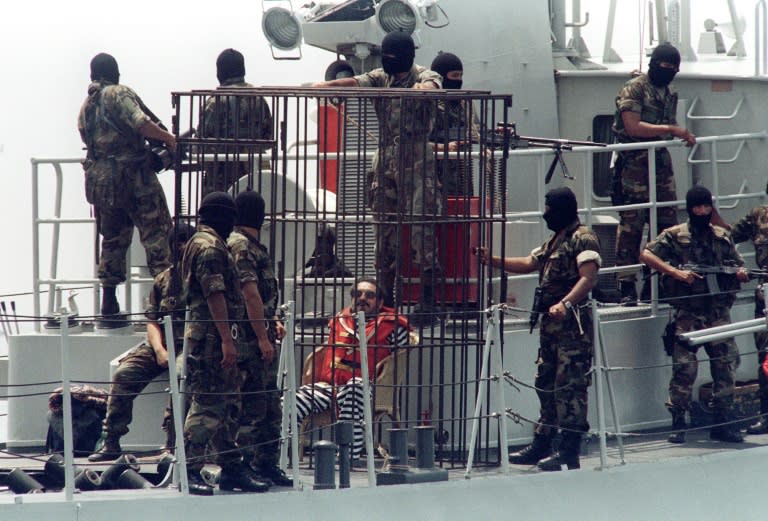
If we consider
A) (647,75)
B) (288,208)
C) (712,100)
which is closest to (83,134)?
(288,208)

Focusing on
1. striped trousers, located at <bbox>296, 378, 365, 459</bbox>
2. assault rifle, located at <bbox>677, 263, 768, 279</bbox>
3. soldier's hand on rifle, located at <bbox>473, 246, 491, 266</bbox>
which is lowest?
striped trousers, located at <bbox>296, 378, 365, 459</bbox>

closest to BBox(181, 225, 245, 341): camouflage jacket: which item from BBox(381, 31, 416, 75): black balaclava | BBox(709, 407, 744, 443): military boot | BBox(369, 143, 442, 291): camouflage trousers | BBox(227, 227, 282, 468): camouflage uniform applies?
BBox(227, 227, 282, 468): camouflage uniform

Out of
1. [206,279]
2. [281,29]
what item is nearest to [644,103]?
[281,29]

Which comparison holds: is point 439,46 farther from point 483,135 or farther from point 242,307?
point 242,307

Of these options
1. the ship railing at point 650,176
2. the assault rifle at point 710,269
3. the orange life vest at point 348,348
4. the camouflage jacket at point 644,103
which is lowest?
the orange life vest at point 348,348

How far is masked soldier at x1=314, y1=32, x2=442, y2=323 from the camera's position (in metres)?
8.57

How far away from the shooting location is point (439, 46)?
457 inches

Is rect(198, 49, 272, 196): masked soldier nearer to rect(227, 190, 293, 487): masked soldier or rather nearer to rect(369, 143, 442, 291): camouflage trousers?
rect(227, 190, 293, 487): masked soldier

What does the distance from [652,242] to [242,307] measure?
2970 mm

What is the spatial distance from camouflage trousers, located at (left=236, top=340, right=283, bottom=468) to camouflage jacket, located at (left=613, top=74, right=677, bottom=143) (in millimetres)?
3624

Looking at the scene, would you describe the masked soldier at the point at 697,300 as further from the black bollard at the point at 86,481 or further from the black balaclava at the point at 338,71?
the black bollard at the point at 86,481

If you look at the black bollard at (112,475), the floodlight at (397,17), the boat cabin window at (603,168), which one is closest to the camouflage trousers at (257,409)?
the black bollard at (112,475)

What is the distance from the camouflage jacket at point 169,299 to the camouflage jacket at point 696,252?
3015 millimetres

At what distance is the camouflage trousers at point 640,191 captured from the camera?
1033 cm
